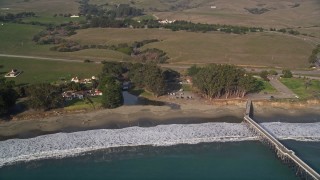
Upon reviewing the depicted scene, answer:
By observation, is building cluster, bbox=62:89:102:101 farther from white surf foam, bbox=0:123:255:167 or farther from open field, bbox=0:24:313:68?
open field, bbox=0:24:313:68

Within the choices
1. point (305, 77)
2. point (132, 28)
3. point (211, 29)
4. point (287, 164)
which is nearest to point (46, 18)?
point (132, 28)

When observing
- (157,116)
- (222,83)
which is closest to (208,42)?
(222,83)

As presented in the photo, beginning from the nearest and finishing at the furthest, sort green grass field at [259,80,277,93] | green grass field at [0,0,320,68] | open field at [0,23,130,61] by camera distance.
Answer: green grass field at [259,80,277,93]
green grass field at [0,0,320,68]
open field at [0,23,130,61]

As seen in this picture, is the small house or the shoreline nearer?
the shoreline

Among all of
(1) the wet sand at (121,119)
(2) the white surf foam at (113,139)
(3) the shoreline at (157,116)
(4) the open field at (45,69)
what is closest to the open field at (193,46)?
(4) the open field at (45,69)

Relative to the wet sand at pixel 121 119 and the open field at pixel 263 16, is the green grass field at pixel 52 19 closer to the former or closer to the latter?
the open field at pixel 263 16

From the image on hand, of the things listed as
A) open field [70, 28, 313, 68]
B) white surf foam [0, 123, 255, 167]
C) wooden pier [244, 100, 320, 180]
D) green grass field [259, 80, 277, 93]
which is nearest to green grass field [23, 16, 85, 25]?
open field [70, 28, 313, 68]
